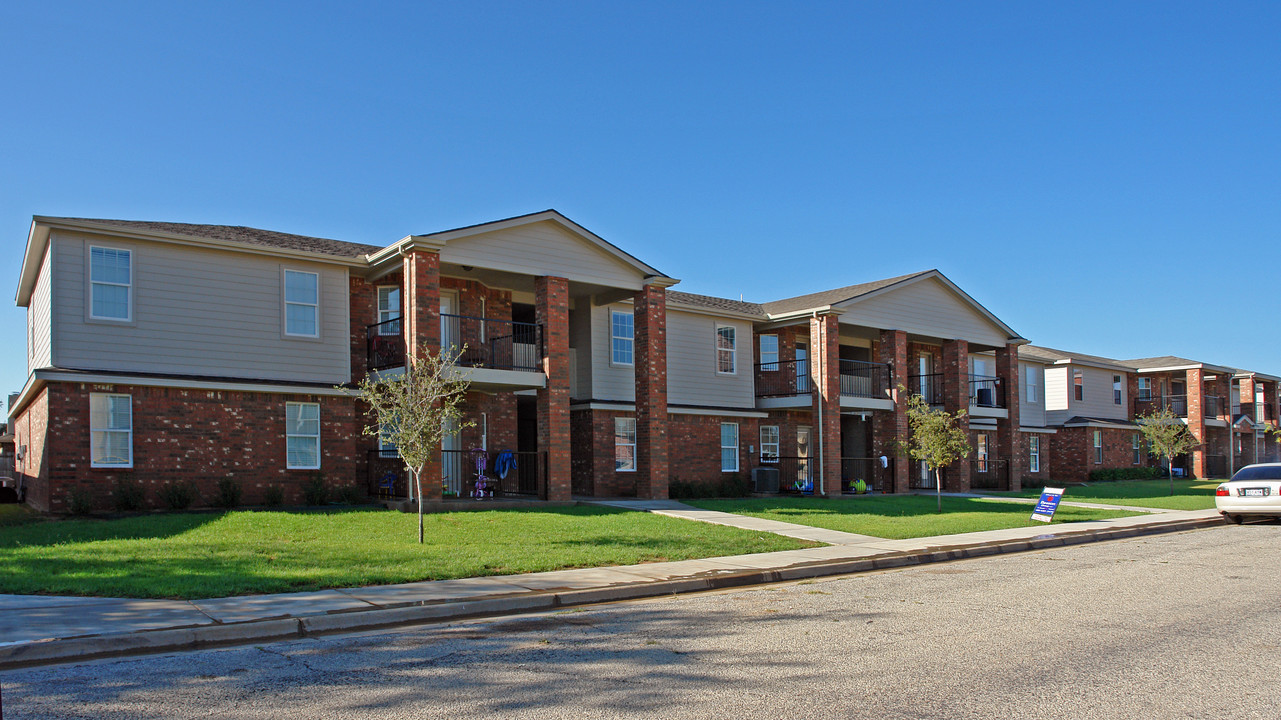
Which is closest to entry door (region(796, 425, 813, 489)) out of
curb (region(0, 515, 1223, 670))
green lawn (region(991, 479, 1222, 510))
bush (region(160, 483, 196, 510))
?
green lawn (region(991, 479, 1222, 510))

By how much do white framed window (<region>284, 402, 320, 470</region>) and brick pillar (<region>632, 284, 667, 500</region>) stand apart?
8.30 meters

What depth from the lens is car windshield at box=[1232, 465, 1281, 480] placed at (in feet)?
70.9

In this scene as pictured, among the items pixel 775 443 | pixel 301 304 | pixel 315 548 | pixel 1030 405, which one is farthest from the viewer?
pixel 1030 405

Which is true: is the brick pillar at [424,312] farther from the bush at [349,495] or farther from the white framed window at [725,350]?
the white framed window at [725,350]

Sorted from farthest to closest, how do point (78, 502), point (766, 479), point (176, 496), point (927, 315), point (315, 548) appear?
1. point (927, 315)
2. point (766, 479)
3. point (176, 496)
4. point (78, 502)
5. point (315, 548)

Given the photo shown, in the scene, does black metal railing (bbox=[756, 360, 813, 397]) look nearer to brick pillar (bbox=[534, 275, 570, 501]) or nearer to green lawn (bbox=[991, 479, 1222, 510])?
green lawn (bbox=[991, 479, 1222, 510])

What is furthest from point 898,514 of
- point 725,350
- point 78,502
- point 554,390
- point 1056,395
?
point 1056,395

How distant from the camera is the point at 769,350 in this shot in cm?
3203

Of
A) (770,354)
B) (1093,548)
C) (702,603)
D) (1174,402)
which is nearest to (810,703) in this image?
(702,603)

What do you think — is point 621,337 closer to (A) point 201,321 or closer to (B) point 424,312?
(B) point 424,312

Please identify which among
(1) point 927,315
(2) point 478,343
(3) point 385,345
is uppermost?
(1) point 927,315

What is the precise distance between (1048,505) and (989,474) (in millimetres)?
17226

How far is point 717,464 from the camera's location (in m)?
29.1

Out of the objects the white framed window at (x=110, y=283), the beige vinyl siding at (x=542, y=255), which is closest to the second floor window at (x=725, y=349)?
the beige vinyl siding at (x=542, y=255)
